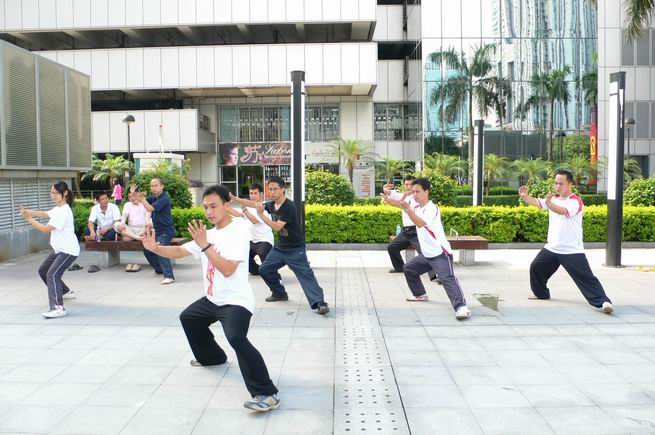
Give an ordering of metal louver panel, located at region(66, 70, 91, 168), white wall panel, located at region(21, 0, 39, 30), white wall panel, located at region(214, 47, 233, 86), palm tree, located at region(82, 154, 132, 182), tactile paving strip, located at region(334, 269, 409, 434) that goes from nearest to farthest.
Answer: tactile paving strip, located at region(334, 269, 409, 434) → metal louver panel, located at region(66, 70, 91, 168) → palm tree, located at region(82, 154, 132, 182) → white wall panel, located at region(214, 47, 233, 86) → white wall panel, located at region(21, 0, 39, 30)

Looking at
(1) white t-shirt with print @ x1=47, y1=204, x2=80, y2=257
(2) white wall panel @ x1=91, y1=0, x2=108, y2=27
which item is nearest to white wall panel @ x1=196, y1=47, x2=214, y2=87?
(2) white wall panel @ x1=91, y1=0, x2=108, y2=27

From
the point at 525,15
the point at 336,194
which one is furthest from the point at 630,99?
the point at 336,194

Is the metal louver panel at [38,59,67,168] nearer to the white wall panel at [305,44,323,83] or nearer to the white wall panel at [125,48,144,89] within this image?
the white wall panel at [125,48,144,89]

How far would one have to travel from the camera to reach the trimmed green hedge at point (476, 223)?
15008mm

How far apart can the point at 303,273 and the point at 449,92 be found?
24061 millimetres

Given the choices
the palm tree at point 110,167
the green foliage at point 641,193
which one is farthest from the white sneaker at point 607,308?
the palm tree at point 110,167

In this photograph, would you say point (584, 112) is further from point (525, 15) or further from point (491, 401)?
point (491, 401)

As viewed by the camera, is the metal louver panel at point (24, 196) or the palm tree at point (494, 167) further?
the palm tree at point (494, 167)

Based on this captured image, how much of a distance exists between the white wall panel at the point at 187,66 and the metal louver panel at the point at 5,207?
17846 millimetres

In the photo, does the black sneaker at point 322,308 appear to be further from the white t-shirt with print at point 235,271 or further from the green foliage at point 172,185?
the green foliage at point 172,185

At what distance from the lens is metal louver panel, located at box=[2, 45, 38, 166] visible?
13219 mm

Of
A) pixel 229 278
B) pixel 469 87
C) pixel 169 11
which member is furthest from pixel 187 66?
pixel 229 278

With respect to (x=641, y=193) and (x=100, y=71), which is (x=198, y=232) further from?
(x=100, y=71)

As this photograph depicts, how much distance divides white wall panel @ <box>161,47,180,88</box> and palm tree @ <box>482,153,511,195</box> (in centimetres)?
1547
